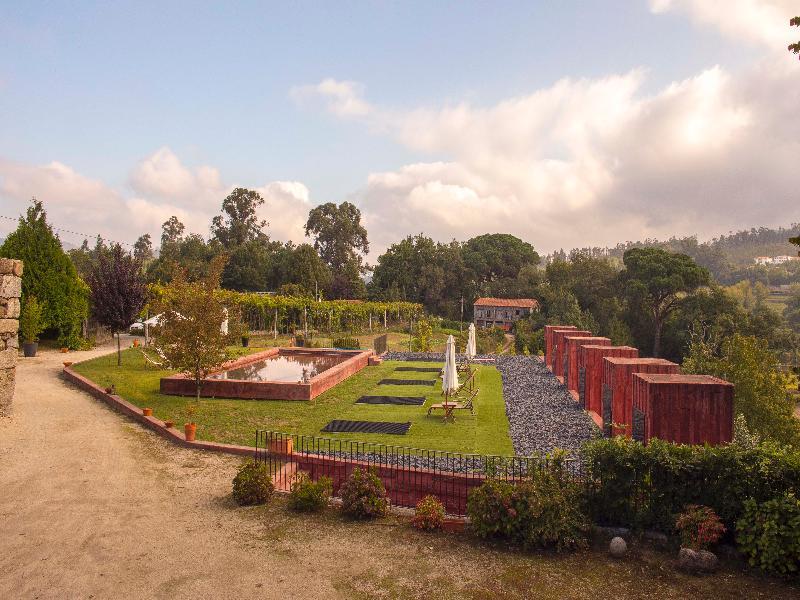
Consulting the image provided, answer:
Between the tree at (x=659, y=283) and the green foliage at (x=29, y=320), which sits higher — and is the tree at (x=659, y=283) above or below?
above

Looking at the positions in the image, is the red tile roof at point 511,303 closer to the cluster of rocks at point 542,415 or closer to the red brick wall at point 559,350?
the red brick wall at point 559,350

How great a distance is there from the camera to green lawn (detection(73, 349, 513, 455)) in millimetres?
13688

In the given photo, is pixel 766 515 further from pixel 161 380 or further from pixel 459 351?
pixel 459 351

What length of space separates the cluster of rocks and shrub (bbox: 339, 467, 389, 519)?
8.86 feet

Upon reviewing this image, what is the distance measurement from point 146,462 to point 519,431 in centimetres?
909

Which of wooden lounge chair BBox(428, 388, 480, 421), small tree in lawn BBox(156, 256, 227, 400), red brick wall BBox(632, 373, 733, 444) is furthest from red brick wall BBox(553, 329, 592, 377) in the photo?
small tree in lawn BBox(156, 256, 227, 400)

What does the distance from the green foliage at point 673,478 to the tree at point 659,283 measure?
47.1 m

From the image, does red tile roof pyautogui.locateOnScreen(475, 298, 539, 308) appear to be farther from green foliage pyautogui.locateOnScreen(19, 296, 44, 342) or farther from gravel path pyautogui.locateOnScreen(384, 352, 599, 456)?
green foliage pyautogui.locateOnScreen(19, 296, 44, 342)

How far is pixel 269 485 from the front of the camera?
9.64 metres

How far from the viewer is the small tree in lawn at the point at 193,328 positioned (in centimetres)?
1625

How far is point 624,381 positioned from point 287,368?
14.3 metres

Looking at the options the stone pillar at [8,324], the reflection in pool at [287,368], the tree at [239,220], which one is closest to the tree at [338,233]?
the tree at [239,220]

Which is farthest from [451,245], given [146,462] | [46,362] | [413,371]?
[146,462]

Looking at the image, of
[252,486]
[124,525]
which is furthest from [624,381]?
[124,525]
